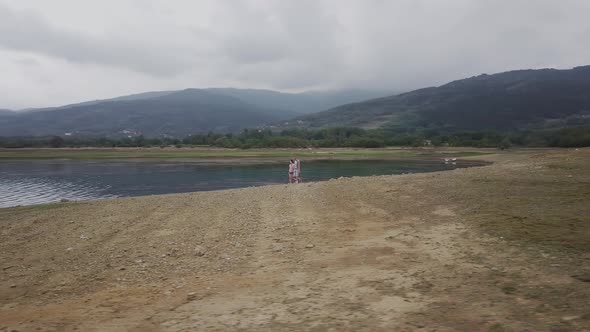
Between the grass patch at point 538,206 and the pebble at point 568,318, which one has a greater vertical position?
the grass patch at point 538,206

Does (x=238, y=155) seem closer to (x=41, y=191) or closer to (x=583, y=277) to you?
(x=41, y=191)

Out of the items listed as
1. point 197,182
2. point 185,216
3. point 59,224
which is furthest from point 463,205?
point 197,182

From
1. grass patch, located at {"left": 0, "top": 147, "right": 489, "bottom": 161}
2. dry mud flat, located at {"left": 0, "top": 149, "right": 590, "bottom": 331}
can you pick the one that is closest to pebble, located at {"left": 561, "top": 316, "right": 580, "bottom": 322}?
dry mud flat, located at {"left": 0, "top": 149, "right": 590, "bottom": 331}

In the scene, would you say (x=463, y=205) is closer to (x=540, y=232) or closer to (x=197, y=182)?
(x=540, y=232)

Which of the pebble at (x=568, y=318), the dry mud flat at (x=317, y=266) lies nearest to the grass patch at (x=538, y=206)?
the dry mud flat at (x=317, y=266)

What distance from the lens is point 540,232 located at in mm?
9875

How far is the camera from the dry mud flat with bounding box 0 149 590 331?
614cm

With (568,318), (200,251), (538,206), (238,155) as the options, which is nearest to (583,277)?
(568,318)

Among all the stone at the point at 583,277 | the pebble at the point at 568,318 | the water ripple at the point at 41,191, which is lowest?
the water ripple at the point at 41,191

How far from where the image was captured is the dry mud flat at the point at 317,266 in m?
6.14

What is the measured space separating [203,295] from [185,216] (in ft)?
26.8

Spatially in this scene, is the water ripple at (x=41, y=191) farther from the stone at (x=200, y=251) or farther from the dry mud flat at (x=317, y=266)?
the stone at (x=200, y=251)

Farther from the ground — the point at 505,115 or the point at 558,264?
the point at 505,115

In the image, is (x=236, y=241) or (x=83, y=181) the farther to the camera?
(x=83, y=181)
